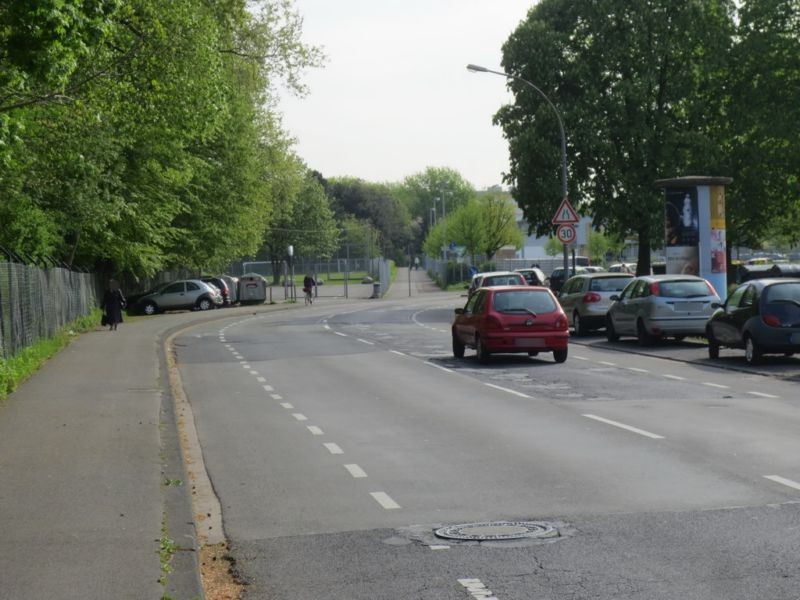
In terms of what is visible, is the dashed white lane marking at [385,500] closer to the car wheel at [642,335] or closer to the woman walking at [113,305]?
the car wheel at [642,335]

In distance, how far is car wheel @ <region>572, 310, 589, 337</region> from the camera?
32.8 metres

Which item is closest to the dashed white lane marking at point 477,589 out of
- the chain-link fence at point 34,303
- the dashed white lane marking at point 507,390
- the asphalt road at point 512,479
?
the asphalt road at point 512,479

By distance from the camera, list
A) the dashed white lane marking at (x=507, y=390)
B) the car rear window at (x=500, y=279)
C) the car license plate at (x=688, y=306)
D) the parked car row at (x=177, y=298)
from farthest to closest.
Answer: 1. the parked car row at (x=177, y=298)
2. the car rear window at (x=500, y=279)
3. the car license plate at (x=688, y=306)
4. the dashed white lane marking at (x=507, y=390)

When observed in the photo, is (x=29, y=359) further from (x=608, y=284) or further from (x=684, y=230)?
(x=684, y=230)

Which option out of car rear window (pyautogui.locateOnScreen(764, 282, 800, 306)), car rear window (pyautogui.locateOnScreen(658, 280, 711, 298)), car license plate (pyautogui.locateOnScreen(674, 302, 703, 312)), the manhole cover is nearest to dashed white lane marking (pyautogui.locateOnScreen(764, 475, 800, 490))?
the manhole cover

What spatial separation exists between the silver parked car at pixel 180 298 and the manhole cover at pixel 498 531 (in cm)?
5228

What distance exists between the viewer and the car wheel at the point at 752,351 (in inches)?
836

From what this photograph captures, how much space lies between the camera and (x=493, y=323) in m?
23.4

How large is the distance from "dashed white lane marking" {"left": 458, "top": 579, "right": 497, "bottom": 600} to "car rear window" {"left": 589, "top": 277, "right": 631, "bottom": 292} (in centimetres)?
2609

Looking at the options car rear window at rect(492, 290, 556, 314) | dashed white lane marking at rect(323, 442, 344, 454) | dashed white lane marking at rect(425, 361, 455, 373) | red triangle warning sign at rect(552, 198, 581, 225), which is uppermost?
red triangle warning sign at rect(552, 198, 581, 225)

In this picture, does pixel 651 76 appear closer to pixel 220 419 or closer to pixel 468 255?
pixel 220 419

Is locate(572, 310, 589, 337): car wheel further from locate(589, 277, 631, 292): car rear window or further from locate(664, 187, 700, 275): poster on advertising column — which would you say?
locate(664, 187, 700, 275): poster on advertising column

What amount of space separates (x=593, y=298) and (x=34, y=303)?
13737 mm

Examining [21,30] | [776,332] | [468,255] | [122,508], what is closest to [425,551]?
[122,508]
